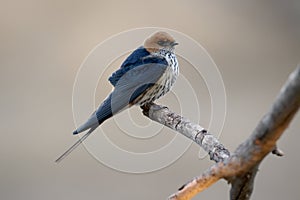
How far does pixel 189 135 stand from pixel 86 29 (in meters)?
1.43

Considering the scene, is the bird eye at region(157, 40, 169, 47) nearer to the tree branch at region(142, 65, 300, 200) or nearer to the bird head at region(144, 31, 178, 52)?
the bird head at region(144, 31, 178, 52)

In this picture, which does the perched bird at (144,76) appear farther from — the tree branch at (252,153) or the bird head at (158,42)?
the tree branch at (252,153)

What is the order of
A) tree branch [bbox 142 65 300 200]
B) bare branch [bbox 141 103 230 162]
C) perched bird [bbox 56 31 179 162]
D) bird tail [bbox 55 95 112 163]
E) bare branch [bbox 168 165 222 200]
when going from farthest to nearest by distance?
perched bird [bbox 56 31 179 162], bird tail [bbox 55 95 112 163], bare branch [bbox 141 103 230 162], bare branch [bbox 168 165 222 200], tree branch [bbox 142 65 300 200]

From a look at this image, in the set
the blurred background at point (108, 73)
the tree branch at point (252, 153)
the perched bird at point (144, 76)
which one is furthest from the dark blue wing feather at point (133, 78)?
the blurred background at point (108, 73)

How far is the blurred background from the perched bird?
73 cm

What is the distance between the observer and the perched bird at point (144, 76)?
34.1 inches

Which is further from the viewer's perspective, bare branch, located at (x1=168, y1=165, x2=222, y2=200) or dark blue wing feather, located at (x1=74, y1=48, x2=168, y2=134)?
dark blue wing feather, located at (x1=74, y1=48, x2=168, y2=134)

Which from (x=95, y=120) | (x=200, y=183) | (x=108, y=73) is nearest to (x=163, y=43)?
(x=95, y=120)

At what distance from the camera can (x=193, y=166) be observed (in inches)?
70.1

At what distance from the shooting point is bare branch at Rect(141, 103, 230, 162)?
57 centimetres

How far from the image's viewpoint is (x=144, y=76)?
913 millimetres

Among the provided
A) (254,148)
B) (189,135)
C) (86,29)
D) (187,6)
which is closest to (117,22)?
(86,29)

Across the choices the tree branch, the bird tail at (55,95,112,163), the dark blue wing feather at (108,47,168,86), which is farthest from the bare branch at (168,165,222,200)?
the dark blue wing feather at (108,47,168,86)

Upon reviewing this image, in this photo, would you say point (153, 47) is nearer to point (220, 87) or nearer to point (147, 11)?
point (220, 87)
